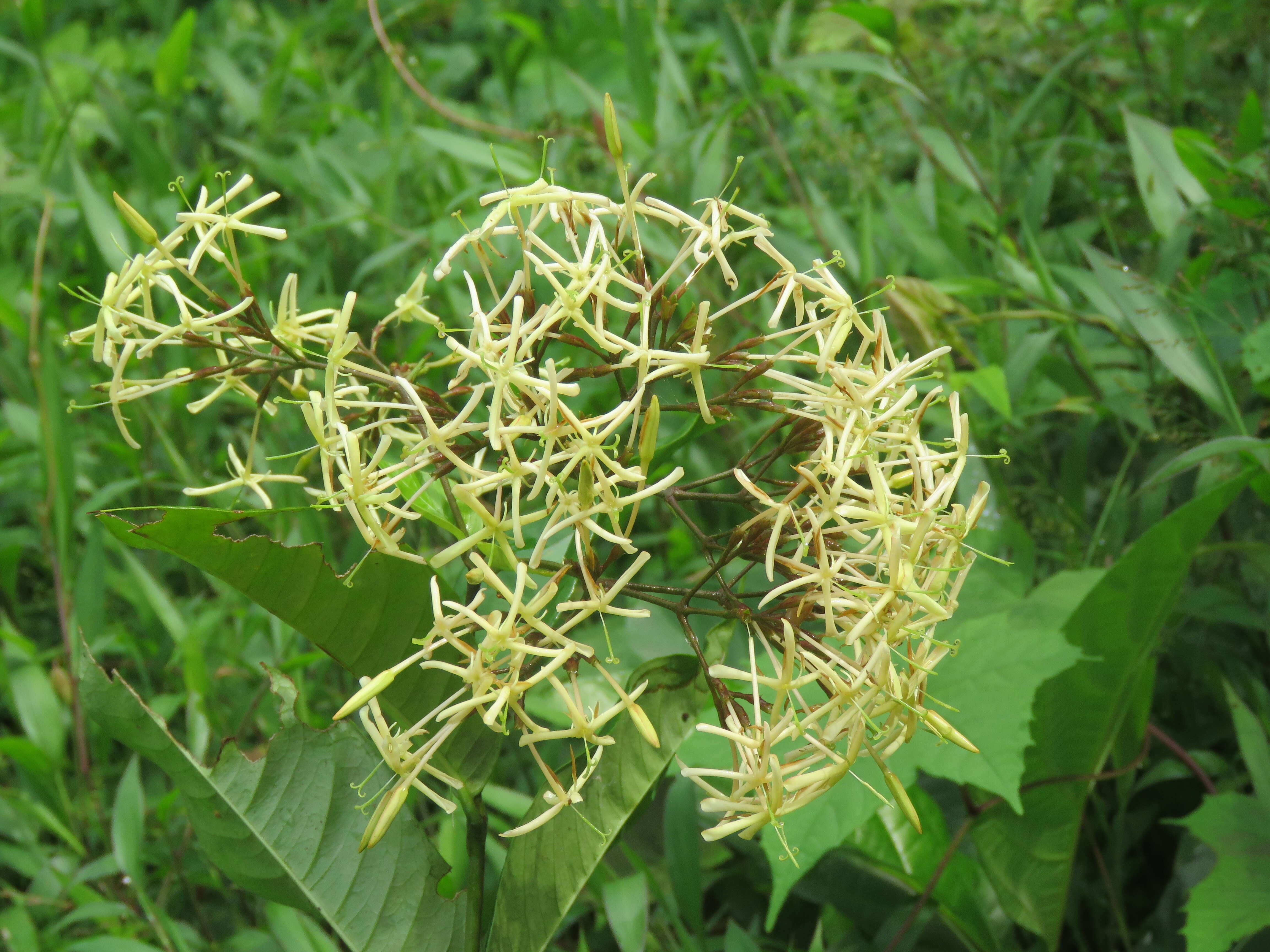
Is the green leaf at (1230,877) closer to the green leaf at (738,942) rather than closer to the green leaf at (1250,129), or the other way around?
the green leaf at (738,942)

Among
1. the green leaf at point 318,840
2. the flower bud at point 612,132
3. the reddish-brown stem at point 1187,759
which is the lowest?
the reddish-brown stem at point 1187,759

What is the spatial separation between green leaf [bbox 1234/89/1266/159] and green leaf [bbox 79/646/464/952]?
Result: 1192 mm

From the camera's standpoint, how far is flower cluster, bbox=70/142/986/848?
0.50 m

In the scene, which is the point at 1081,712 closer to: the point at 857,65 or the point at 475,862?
the point at 475,862

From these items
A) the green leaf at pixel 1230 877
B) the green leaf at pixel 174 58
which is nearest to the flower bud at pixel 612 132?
the green leaf at pixel 1230 877

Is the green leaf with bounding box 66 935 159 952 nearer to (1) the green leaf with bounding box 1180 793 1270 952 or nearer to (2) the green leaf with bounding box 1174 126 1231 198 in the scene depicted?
(1) the green leaf with bounding box 1180 793 1270 952

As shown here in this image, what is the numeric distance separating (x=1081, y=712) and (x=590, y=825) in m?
0.54

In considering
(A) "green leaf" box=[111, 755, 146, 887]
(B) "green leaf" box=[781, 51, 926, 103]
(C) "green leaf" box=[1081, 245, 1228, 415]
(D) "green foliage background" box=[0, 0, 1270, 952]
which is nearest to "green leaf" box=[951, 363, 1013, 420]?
(D) "green foliage background" box=[0, 0, 1270, 952]

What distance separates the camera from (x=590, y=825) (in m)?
0.59

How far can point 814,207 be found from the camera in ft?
4.64

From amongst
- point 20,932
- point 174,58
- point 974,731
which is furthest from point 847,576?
point 174,58

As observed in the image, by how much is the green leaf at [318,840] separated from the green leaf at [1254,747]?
28.0 inches

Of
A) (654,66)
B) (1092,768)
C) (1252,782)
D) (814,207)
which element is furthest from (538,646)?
(654,66)

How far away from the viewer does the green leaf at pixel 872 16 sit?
120 centimetres
